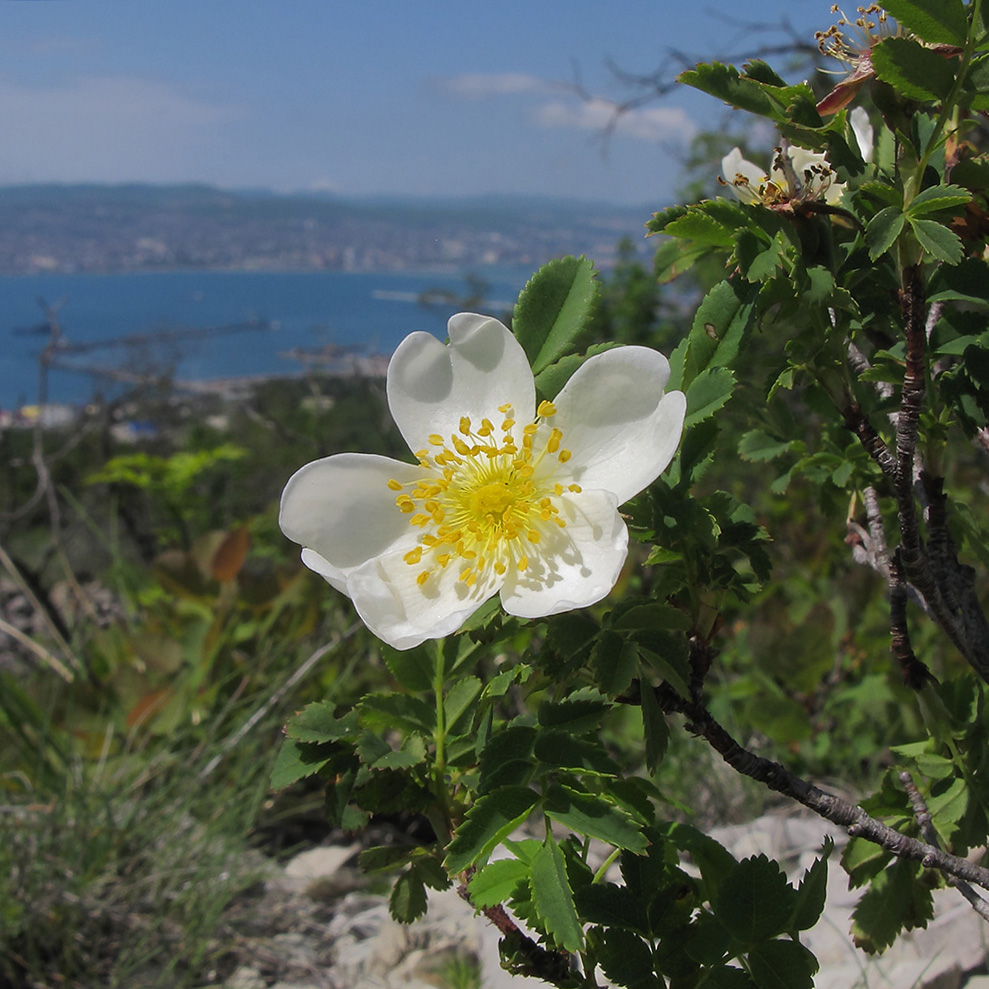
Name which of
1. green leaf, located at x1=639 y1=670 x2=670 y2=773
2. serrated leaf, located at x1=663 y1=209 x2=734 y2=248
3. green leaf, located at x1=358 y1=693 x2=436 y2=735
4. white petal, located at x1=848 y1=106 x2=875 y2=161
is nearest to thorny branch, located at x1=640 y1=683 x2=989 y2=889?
green leaf, located at x1=639 y1=670 x2=670 y2=773

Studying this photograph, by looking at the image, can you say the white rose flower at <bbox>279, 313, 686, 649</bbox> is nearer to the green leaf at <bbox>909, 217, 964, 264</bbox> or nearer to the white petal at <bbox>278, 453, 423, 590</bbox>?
the white petal at <bbox>278, 453, 423, 590</bbox>

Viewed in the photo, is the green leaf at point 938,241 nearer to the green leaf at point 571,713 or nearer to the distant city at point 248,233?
the green leaf at point 571,713

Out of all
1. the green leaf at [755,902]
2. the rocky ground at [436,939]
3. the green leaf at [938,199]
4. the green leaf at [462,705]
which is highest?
the green leaf at [938,199]

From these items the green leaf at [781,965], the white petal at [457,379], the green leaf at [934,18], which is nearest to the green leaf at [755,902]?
the green leaf at [781,965]

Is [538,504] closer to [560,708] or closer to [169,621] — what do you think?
[560,708]

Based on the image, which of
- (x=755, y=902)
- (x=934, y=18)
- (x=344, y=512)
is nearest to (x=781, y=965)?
(x=755, y=902)

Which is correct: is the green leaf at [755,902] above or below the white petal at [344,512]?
below

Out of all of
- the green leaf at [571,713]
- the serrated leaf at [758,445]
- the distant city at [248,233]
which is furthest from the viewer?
the distant city at [248,233]
